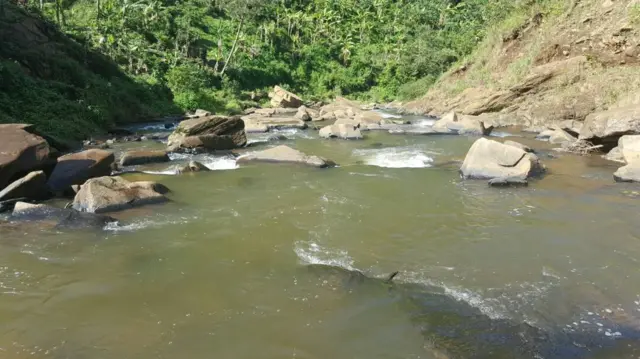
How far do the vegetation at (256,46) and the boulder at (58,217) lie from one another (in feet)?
43.4

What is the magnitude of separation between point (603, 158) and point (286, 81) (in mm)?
40023

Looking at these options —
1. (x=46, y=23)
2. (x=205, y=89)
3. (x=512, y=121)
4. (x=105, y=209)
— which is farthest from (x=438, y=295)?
(x=205, y=89)

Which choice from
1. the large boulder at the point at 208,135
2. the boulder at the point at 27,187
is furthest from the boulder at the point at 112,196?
the large boulder at the point at 208,135

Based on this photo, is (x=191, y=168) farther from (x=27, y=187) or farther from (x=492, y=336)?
(x=492, y=336)

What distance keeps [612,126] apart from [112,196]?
16.2 meters

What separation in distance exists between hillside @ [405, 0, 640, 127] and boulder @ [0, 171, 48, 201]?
2096 cm

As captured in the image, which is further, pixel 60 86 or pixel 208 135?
pixel 60 86

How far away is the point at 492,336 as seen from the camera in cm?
545

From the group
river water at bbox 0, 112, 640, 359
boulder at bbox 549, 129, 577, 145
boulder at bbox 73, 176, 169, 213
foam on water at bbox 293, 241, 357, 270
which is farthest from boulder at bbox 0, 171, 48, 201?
boulder at bbox 549, 129, 577, 145

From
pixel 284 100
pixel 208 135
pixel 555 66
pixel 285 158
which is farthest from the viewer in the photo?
pixel 284 100

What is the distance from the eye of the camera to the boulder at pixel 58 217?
9195mm

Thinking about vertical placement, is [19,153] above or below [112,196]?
above

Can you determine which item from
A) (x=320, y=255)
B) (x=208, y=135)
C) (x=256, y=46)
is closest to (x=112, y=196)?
(x=320, y=255)

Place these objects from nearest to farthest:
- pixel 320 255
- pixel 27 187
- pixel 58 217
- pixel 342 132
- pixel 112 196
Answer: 1. pixel 320 255
2. pixel 58 217
3. pixel 112 196
4. pixel 27 187
5. pixel 342 132
